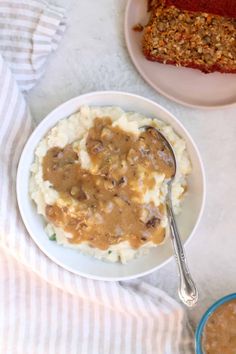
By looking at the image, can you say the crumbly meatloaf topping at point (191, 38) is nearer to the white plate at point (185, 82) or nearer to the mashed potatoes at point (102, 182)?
the white plate at point (185, 82)

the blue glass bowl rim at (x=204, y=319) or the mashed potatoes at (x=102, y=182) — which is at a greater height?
the mashed potatoes at (x=102, y=182)

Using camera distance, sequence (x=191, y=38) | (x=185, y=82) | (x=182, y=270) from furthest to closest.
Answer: (x=185, y=82)
(x=191, y=38)
(x=182, y=270)

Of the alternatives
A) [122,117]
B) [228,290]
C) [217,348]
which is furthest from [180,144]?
[217,348]

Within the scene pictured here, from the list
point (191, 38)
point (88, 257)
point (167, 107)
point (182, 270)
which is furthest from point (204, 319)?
point (191, 38)

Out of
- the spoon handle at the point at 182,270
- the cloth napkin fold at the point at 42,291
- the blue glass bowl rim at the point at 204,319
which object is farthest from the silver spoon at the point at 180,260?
the cloth napkin fold at the point at 42,291

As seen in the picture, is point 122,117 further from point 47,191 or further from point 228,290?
point 228,290

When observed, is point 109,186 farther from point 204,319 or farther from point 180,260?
point 204,319
